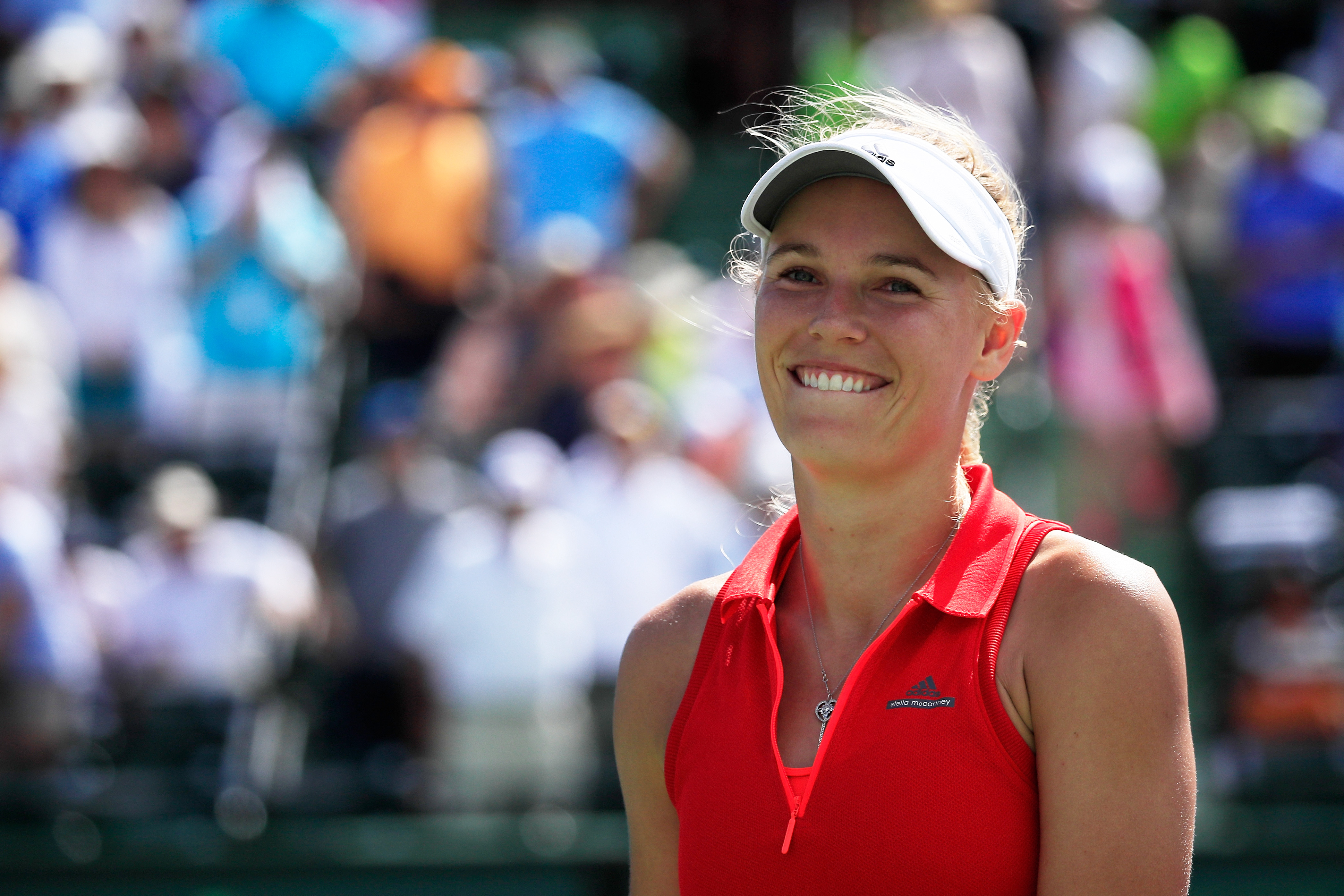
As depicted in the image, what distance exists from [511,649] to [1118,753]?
180 inches

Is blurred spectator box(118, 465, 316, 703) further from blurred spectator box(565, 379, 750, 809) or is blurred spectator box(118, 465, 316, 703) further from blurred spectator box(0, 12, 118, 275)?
blurred spectator box(0, 12, 118, 275)

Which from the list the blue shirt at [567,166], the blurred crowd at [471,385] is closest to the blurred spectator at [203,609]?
the blurred crowd at [471,385]

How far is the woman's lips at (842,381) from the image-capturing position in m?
1.82

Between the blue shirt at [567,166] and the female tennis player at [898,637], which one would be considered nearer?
the female tennis player at [898,637]

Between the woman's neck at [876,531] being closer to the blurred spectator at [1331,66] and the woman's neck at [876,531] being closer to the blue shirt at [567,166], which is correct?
the blue shirt at [567,166]

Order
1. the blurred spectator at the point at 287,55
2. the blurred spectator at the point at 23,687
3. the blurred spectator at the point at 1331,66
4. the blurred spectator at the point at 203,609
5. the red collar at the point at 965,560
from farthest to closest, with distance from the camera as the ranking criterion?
1. the blurred spectator at the point at 287,55
2. the blurred spectator at the point at 1331,66
3. the blurred spectator at the point at 203,609
4. the blurred spectator at the point at 23,687
5. the red collar at the point at 965,560

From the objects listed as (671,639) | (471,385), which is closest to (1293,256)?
(471,385)

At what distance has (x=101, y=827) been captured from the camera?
19.5ft

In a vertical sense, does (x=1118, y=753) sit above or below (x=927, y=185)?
below

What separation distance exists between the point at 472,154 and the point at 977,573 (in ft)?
21.4

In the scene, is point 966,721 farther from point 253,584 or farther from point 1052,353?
point 1052,353

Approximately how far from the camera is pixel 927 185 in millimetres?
1761

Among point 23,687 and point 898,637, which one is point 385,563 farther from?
point 898,637

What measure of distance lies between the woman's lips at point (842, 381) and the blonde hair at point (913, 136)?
157mm
